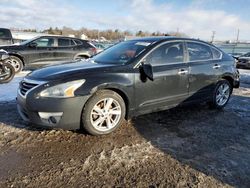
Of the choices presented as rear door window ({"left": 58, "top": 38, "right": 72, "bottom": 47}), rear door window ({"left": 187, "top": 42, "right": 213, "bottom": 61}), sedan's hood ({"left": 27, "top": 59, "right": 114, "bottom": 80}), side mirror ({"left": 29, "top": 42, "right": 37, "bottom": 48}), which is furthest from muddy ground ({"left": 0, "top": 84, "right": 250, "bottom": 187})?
rear door window ({"left": 58, "top": 38, "right": 72, "bottom": 47})

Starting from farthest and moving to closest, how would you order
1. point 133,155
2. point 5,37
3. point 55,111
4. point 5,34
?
point 5,34
point 5,37
point 55,111
point 133,155

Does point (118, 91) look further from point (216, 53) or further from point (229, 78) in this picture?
point (229, 78)

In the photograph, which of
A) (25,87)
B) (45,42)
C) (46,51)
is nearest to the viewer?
(25,87)

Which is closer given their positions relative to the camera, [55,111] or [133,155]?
[133,155]

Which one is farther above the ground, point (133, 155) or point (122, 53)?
point (122, 53)

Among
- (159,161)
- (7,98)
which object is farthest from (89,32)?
(159,161)

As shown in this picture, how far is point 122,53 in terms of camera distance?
4863 mm

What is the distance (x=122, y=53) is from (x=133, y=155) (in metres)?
2.02

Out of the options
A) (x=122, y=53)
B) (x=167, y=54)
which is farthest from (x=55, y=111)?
(x=167, y=54)

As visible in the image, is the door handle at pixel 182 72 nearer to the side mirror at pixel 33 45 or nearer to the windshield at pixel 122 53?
the windshield at pixel 122 53

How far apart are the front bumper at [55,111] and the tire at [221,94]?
3096mm

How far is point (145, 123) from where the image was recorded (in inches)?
188

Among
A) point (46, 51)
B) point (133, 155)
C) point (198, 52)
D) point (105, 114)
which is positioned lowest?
point (133, 155)

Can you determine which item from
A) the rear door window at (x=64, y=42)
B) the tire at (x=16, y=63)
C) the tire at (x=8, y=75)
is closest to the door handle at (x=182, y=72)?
the tire at (x=8, y=75)
